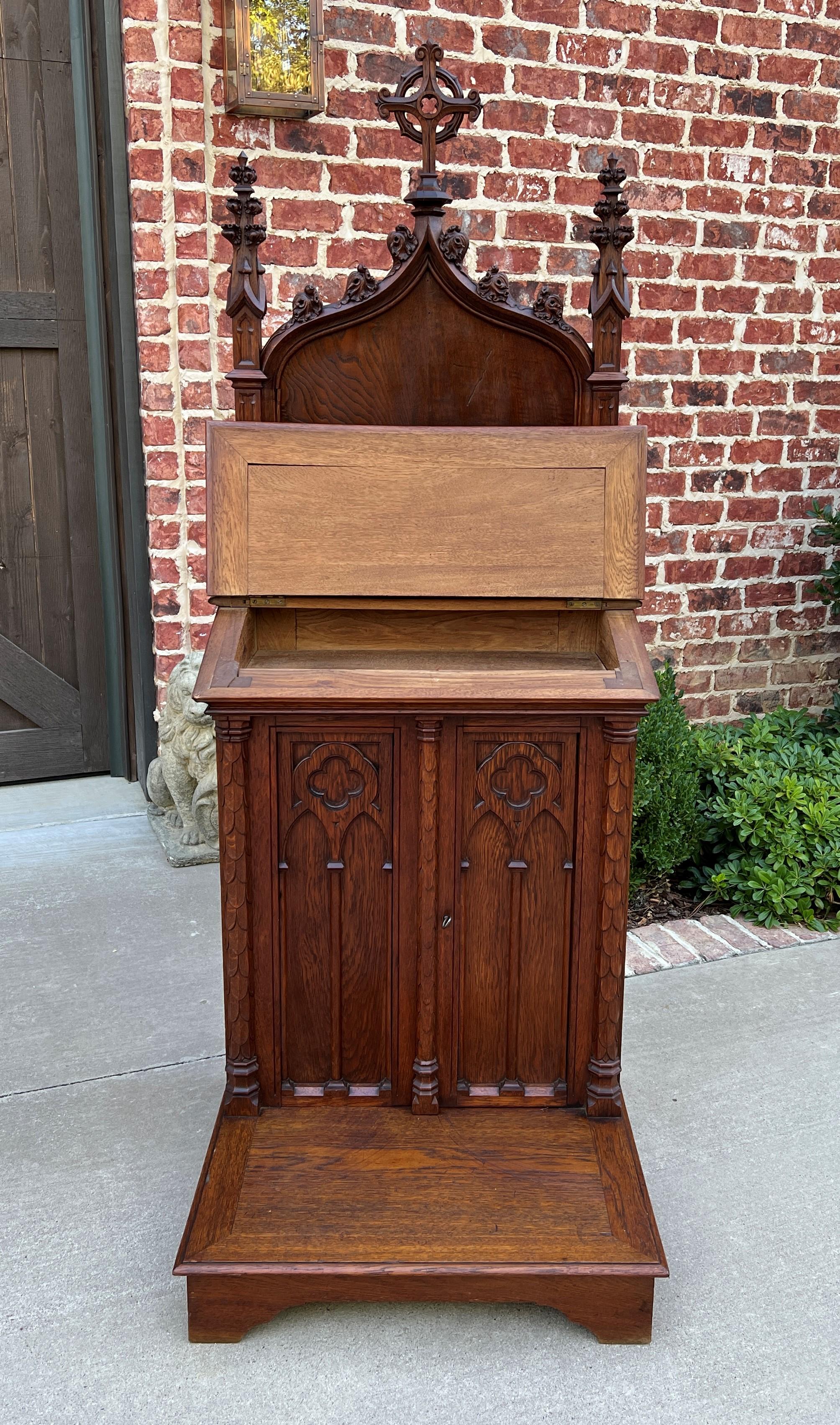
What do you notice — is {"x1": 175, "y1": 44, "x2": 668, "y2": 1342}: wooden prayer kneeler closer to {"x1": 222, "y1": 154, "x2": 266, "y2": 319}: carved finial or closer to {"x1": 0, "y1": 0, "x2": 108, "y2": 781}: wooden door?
{"x1": 222, "y1": 154, "x2": 266, "y2": 319}: carved finial

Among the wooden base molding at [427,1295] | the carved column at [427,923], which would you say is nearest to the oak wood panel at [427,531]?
the carved column at [427,923]

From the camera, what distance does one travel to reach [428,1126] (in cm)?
220

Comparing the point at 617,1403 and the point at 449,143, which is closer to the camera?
the point at 617,1403

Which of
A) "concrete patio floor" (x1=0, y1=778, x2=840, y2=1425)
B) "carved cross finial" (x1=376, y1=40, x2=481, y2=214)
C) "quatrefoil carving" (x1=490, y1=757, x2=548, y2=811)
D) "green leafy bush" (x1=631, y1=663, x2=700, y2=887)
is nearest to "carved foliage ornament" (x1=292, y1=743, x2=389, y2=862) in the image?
"quatrefoil carving" (x1=490, y1=757, x2=548, y2=811)

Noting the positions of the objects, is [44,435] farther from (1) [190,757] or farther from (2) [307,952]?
(2) [307,952]

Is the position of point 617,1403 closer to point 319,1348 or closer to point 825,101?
point 319,1348

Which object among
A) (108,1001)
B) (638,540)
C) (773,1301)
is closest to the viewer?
(773,1301)

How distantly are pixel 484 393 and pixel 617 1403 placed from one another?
181 centimetres

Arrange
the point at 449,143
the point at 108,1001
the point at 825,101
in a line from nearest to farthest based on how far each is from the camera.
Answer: the point at 108,1001 → the point at 449,143 → the point at 825,101

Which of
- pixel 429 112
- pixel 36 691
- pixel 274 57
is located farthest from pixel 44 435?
pixel 429 112

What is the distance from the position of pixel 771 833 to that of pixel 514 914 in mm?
1666

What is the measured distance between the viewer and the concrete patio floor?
1778mm

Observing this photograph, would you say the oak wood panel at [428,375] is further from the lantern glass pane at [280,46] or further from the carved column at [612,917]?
the lantern glass pane at [280,46]

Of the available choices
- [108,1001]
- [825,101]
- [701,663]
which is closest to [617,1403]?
[108,1001]
